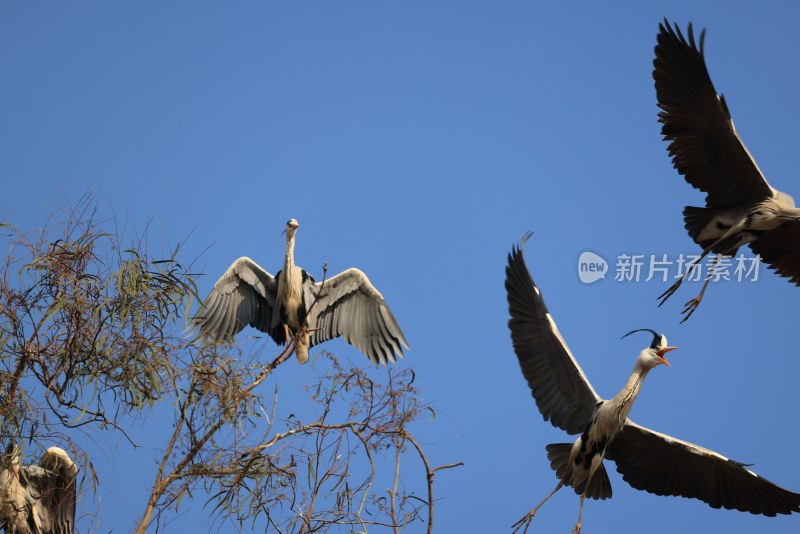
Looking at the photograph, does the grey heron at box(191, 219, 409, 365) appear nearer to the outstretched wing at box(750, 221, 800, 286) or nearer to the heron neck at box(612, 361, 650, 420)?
the heron neck at box(612, 361, 650, 420)

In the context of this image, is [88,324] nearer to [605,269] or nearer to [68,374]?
[68,374]

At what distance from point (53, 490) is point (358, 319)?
3.68m

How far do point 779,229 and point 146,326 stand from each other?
15.6 feet

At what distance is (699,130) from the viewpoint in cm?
746

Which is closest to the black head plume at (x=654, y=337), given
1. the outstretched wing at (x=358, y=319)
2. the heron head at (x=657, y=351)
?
the heron head at (x=657, y=351)

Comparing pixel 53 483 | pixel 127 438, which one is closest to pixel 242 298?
pixel 53 483

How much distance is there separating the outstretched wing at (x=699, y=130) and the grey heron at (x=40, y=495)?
4.59 meters

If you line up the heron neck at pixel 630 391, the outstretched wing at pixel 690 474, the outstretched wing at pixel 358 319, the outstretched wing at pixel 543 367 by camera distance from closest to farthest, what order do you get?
the heron neck at pixel 630 391 → the outstretched wing at pixel 690 474 → the outstretched wing at pixel 543 367 → the outstretched wing at pixel 358 319

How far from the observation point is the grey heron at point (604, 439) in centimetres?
686

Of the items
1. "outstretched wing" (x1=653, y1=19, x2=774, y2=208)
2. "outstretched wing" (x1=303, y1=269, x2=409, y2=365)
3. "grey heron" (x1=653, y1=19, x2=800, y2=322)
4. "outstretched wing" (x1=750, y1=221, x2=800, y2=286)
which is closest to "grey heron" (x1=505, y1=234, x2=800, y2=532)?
"grey heron" (x1=653, y1=19, x2=800, y2=322)

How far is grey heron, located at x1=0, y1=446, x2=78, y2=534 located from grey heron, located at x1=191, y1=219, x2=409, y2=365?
2.63 meters

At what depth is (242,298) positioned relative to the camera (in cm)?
907

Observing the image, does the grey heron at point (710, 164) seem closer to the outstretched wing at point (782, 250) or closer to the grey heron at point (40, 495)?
the outstretched wing at point (782, 250)

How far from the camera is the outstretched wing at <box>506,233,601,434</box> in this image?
7.14m
